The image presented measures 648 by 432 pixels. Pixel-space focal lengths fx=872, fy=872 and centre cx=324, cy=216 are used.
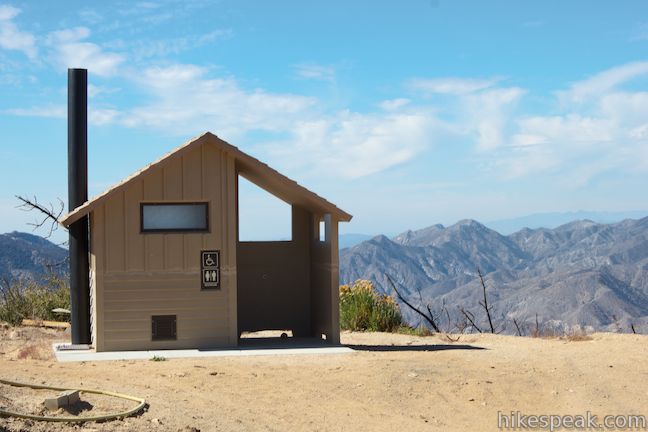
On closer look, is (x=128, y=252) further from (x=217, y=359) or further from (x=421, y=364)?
(x=421, y=364)

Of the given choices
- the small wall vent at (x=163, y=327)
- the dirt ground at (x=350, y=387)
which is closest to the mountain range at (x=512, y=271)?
the small wall vent at (x=163, y=327)

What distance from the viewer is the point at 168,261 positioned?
15.3 meters

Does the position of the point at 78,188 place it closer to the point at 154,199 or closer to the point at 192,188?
the point at 154,199

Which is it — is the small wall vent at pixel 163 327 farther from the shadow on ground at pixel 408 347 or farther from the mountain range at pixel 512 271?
the mountain range at pixel 512 271

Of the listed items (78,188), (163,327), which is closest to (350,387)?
(163,327)

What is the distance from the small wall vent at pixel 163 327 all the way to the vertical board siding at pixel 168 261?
3.4 inches

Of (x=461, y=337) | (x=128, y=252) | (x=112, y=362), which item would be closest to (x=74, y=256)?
(x=128, y=252)

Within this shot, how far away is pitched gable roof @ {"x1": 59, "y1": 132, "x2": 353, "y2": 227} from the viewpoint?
14969 millimetres

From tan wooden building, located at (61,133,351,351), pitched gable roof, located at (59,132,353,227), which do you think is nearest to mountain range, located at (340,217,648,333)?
pitched gable roof, located at (59,132,353,227)

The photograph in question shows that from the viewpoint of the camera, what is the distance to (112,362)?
546 inches

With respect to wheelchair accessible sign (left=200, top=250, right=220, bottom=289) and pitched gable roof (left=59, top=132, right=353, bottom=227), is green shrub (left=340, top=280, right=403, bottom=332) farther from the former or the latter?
wheelchair accessible sign (left=200, top=250, right=220, bottom=289)

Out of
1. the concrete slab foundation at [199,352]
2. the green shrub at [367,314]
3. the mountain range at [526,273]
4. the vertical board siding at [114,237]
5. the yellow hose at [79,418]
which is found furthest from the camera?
the mountain range at [526,273]

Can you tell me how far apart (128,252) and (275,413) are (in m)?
5.74

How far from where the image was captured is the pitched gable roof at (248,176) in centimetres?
1497
